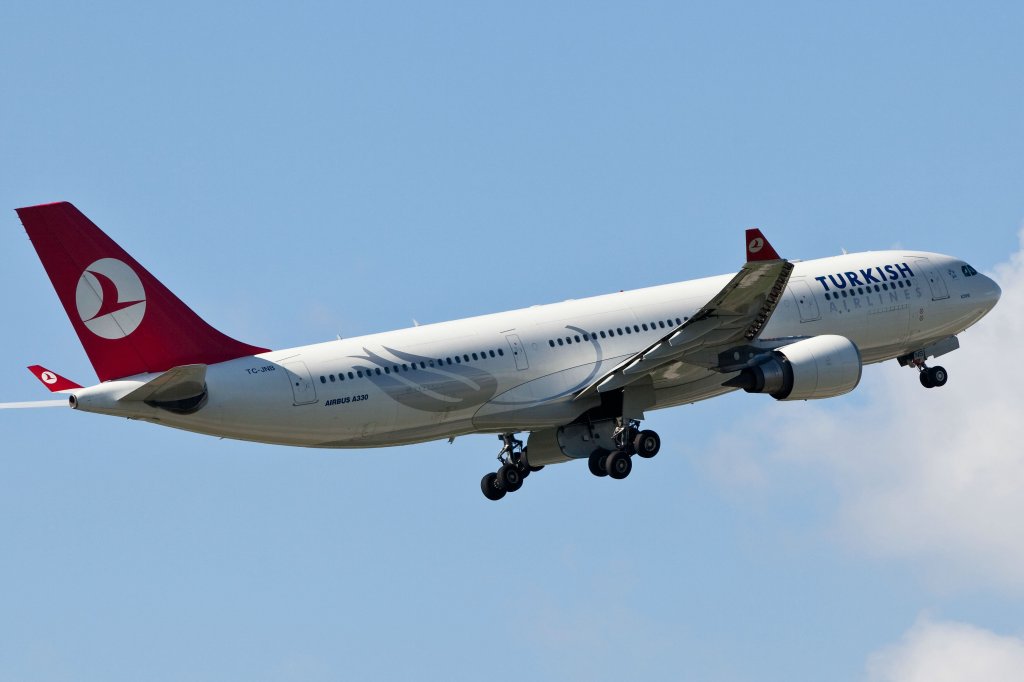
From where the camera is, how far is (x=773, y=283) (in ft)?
163

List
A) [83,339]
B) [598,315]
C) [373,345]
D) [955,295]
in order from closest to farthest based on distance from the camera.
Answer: [83,339] < [373,345] < [598,315] < [955,295]

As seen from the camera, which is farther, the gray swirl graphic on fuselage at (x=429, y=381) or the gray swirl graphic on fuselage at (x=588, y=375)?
the gray swirl graphic on fuselage at (x=588, y=375)

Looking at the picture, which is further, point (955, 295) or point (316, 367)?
point (955, 295)

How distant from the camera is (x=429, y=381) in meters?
50.5

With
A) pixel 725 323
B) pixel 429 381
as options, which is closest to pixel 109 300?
pixel 429 381

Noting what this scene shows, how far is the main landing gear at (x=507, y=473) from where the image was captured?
55688 millimetres

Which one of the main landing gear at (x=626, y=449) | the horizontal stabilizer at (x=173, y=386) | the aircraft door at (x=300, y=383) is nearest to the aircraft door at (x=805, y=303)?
the main landing gear at (x=626, y=449)

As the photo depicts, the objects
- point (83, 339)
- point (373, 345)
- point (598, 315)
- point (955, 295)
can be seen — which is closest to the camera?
point (83, 339)

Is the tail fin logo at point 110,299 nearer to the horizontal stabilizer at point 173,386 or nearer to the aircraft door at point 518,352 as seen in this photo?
the horizontal stabilizer at point 173,386

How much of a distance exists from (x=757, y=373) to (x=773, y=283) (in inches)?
150

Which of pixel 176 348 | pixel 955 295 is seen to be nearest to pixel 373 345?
pixel 176 348

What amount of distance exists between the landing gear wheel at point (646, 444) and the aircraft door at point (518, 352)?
12.6 feet

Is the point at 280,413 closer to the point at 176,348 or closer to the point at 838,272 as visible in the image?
the point at 176,348

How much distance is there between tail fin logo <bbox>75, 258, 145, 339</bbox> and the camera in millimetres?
47281
